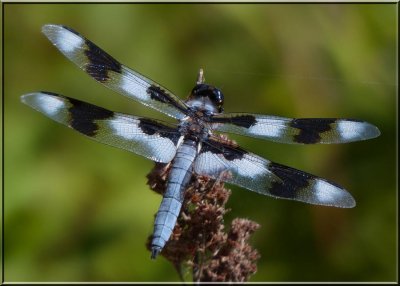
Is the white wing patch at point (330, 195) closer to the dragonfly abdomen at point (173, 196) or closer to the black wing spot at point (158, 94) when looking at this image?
the dragonfly abdomen at point (173, 196)

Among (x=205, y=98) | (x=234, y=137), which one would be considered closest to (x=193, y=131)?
(x=205, y=98)

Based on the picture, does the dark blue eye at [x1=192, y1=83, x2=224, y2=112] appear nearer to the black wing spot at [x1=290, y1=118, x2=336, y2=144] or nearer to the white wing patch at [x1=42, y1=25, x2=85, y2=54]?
the black wing spot at [x1=290, y1=118, x2=336, y2=144]

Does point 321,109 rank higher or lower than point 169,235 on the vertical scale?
higher

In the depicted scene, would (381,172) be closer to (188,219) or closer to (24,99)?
(188,219)

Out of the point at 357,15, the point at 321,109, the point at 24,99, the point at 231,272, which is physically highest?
the point at 357,15

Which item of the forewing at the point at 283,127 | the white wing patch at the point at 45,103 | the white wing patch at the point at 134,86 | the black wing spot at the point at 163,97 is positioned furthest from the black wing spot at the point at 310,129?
the white wing patch at the point at 45,103

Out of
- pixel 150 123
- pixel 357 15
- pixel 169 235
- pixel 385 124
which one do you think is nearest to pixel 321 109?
pixel 385 124
